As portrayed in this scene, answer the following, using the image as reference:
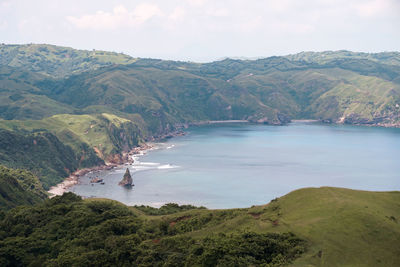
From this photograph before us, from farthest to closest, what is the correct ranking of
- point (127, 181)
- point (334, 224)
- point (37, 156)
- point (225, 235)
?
point (37, 156), point (127, 181), point (225, 235), point (334, 224)

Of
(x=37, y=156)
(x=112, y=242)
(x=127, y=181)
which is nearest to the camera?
(x=112, y=242)

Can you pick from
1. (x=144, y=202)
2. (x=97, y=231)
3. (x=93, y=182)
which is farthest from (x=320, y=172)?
(x=97, y=231)

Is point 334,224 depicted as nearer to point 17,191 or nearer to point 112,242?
point 112,242

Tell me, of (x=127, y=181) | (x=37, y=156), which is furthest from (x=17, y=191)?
(x=37, y=156)

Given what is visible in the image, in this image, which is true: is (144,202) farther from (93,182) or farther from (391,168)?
(391,168)

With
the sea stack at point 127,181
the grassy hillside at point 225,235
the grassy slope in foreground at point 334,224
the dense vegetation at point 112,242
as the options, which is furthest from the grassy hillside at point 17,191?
the grassy slope in foreground at point 334,224

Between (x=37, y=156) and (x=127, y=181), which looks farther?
(x=37, y=156)
